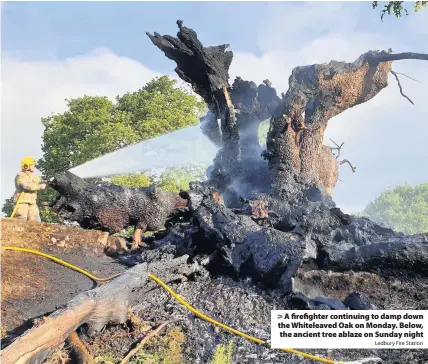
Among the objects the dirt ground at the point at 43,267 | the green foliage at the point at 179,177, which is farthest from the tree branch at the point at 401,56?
the green foliage at the point at 179,177

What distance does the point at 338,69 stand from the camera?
874 centimetres

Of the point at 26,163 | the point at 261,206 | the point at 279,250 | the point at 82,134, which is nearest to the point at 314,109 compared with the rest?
the point at 261,206

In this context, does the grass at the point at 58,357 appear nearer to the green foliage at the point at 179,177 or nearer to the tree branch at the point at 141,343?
the tree branch at the point at 141,343

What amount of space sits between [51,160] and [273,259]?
14312mm

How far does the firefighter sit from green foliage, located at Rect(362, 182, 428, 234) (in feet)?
96.0

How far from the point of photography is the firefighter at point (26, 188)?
650cm

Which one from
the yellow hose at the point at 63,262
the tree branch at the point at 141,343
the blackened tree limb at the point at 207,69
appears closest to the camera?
the tree branch at the point at 141,343

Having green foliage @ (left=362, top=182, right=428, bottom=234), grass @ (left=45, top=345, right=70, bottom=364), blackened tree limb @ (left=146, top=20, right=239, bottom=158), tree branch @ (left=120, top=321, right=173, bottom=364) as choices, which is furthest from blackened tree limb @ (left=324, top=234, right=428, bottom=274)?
green foliage @ (left=362, top=182, right=428, bottom=234)

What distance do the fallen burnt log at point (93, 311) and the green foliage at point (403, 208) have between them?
29.9 meters

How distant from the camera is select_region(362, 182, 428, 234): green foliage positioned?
111 feet

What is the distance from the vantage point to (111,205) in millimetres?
6844

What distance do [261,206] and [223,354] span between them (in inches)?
133

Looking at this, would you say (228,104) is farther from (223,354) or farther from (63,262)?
(223,354)

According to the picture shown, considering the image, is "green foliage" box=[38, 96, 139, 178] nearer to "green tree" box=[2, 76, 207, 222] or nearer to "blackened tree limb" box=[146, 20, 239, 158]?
"green tree" box=[2, 76, 207, 222]
